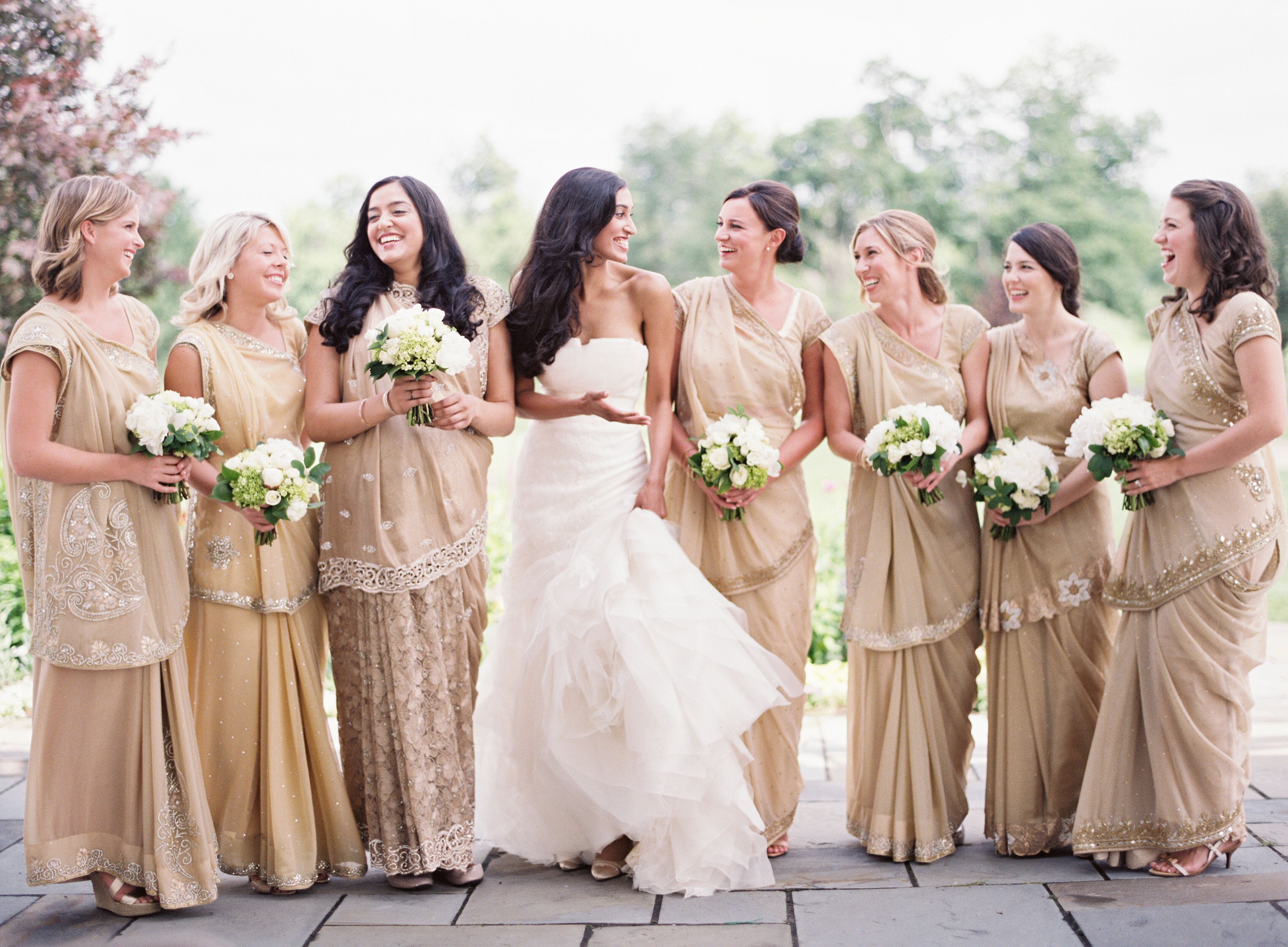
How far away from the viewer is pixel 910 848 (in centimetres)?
424

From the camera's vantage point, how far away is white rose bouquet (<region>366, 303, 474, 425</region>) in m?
3.63

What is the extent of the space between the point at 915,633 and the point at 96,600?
2.94 metres

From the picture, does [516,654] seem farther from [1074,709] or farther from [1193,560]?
[1193,560]

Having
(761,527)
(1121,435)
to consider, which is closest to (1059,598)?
(1121,435)

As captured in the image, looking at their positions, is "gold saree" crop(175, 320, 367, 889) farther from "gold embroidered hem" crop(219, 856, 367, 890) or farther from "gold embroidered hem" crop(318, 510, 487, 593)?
"gold embroidered hem" crop(318, 510, 487, 593)

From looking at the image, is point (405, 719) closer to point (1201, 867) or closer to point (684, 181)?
point (1201, 867)

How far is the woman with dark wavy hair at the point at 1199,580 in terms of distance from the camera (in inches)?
153

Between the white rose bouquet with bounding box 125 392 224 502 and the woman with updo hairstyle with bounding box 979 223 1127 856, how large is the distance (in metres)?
2.89

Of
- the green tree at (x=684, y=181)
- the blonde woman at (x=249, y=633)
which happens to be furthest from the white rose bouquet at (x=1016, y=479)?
the green tree at (x=684, y=181)

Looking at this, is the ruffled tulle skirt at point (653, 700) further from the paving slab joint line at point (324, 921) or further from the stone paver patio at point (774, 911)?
the paving slab joint line at point (324, 921)

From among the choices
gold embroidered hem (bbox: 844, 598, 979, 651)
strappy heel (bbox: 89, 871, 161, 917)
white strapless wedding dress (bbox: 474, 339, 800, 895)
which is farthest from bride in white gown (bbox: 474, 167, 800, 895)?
strappy heel (bbox: 89, 871, 161, 917)

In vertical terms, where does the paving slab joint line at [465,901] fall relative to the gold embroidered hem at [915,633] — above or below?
below

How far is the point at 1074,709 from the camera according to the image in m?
4.24

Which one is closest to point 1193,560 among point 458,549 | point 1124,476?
point 1124,476
